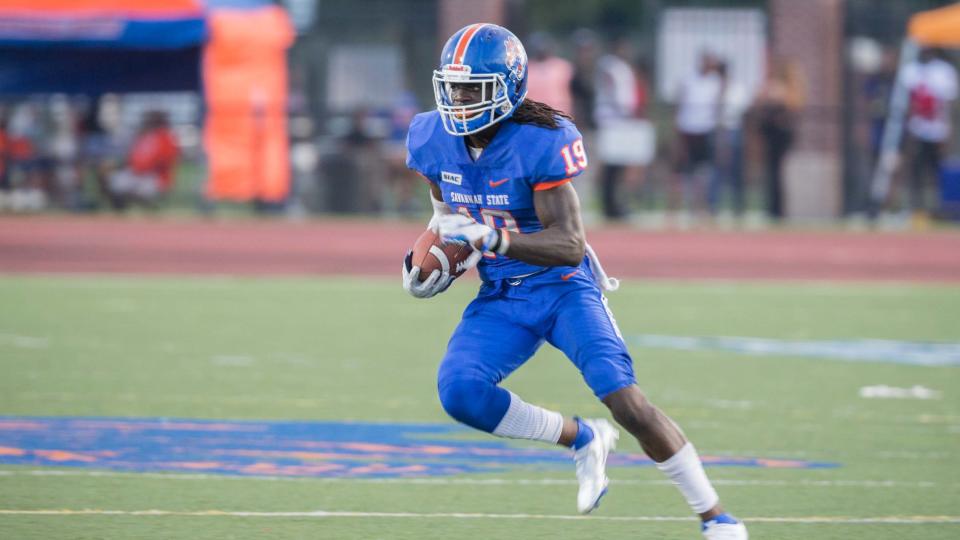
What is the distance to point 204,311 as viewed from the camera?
45.5 ft

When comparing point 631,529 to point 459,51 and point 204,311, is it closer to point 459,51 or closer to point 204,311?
point 459,51

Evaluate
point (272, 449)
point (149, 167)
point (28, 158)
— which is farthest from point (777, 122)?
point (272, 449)

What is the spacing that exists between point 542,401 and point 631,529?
328 centimetres

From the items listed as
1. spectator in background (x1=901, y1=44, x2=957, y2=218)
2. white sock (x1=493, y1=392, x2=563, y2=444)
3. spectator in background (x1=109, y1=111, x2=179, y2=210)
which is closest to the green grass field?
white sock (x1=493, y1=392, x2=563, y2=444)

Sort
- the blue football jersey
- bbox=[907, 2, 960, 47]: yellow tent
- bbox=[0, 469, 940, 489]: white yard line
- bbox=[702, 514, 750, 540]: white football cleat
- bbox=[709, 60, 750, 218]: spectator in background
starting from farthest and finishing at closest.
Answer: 1. bbox=[709, 60, 750, 218]: spectator in background
2. bbox=[907, 2, 960, 47]: yellow tent
3. bbox=[0, 469, 940, 489]: white yard line
4. the blue football jersey
5. bbox=[702, 514, 750, 540]: white football cleat

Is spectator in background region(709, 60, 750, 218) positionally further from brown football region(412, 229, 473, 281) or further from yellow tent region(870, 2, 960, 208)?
brown football region(412, 229, 473, 281)

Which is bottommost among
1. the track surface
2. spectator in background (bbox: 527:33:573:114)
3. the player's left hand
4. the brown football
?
the track surface

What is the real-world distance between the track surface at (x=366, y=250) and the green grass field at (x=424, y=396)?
1131 mm

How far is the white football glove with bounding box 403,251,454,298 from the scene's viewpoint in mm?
6250

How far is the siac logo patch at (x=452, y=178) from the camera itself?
6.18m

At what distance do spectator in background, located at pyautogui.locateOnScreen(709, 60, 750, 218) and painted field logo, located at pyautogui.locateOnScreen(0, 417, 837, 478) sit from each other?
13.6 m

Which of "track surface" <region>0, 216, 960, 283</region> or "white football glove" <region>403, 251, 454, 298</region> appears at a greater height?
"white football glove" <region>403, 251, 454, 298</region>

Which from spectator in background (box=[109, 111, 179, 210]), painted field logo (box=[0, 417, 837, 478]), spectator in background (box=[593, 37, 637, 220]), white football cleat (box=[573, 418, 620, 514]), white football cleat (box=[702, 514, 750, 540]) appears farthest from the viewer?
spectator in background (box=[109, 111, 179, 210])

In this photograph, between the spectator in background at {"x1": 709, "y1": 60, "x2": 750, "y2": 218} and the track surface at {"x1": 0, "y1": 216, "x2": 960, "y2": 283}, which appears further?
the spectator in background at {"x1": 709, "y1": 60, "x2": 750, "y2": 218}
